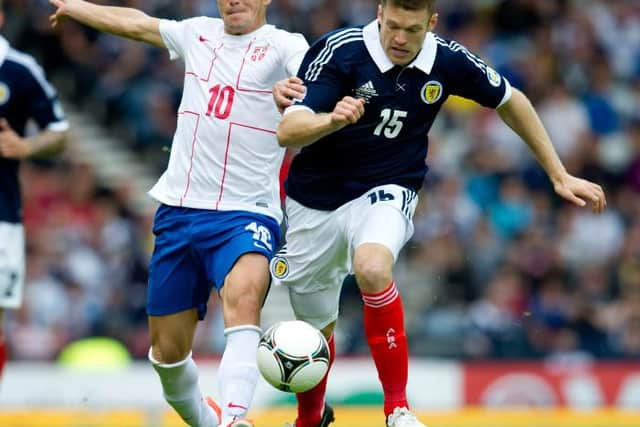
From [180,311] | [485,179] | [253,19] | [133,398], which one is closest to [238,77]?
[253,19]

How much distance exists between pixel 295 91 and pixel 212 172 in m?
0.83

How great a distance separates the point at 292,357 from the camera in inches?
293

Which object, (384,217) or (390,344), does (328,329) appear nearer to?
(390,344)

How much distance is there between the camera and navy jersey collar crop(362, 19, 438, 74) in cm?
758

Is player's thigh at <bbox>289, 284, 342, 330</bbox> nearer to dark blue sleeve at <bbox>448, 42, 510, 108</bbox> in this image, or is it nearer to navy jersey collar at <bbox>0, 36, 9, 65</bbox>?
dark blue sleeve at <bbox>448, 42, 510, 108</bbox>

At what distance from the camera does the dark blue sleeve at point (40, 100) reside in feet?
31.6

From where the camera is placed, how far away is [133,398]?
13109 mm

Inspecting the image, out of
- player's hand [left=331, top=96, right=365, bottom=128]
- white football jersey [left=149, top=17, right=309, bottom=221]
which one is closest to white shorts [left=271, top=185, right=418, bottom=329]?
white football jersey [left=149, top=17, right=309, bottom=221]

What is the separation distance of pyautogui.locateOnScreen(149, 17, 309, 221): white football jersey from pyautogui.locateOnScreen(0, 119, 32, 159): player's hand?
5.34 ft

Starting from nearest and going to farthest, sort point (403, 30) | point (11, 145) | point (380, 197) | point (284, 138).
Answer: point (284, 138) < point (403, 30) < point (380, 197) < point (11, 145)

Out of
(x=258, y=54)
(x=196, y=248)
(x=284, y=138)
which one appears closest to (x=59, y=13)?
(x=258, y=54)

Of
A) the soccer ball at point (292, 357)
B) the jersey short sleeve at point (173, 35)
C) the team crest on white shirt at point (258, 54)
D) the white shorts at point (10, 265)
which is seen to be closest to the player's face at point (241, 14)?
the team crest on white shirt at point (258, 54)

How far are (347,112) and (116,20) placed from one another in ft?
6.57

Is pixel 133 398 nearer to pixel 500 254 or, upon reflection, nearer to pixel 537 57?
pixel 500 254
